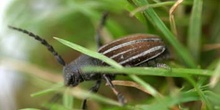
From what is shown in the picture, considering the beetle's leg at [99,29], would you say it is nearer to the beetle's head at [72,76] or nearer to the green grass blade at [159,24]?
the beetle's head at [72,76]

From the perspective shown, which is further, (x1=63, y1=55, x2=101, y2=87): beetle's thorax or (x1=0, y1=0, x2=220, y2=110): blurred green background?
(x1=0, y1=0, x2=220, y2=110): blurred green background

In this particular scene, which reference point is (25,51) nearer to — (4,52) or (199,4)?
(4,52)

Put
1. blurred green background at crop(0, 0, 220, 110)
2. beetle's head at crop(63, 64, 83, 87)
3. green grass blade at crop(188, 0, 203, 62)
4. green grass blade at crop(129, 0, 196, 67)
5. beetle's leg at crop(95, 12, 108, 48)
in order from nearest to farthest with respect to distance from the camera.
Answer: green grass blade at crop(129, 0, 196, 67)
green grass blade at crop(188, 0, 203, 62)
beetle's head at crop(63, 64, 83, 87)
blurred green background at crop(0, 0, 220, 110)
beetle's leg at crop(95, 12, 108, 48)

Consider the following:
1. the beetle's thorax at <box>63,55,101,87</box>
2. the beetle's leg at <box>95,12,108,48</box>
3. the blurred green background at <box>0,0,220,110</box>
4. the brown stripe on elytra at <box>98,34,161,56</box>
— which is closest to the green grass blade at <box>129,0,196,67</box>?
the blurred green background at <box>0,0,220,110</box>

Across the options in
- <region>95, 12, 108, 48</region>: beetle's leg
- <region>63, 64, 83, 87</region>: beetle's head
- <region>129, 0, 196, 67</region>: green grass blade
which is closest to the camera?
<region>129, 0, 196, 67</region>: green grass blade

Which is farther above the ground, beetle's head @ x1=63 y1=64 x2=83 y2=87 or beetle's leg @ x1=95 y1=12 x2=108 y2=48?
beetle's leg @ x1=95 y1=12 x2=108 y2=48

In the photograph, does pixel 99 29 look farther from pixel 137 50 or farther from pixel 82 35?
pixel 137 50

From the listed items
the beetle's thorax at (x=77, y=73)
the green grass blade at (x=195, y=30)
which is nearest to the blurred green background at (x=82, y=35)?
the green grass blade at (x=195, y=30)

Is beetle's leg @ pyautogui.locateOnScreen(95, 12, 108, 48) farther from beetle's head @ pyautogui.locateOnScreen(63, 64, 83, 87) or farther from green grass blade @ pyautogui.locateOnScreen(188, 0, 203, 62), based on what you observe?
green grass blade @ pyautogui.locateOnScreen(188, 0, 203, 62)

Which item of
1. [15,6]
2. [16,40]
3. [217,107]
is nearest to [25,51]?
[16,40]
